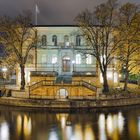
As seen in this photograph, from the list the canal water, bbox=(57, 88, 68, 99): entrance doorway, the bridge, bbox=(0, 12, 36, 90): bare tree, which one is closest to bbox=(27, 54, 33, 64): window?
bbox=(0, 12, 36, 90): bare tree

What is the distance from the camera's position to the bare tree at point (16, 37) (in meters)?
74.6

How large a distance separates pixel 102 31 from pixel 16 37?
16175 millimetres

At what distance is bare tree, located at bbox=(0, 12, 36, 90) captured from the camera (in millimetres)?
Answer: 74625

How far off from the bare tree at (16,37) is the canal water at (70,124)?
12988 mm

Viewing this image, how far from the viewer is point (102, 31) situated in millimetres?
71188

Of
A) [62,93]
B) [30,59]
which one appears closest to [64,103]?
[62,93]

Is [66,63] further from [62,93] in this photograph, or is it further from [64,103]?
[64,103]

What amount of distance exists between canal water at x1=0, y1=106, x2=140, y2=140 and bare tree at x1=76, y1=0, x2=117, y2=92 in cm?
1062

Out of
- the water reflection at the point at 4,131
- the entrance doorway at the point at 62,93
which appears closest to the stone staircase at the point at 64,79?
the entrance doorway at the point at 62,93

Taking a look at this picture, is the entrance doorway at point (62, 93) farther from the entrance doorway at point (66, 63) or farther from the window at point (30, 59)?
the window at point (30, 59)

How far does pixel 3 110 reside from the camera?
204 feet

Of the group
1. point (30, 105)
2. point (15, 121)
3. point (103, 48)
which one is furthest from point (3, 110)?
point (103, 48)

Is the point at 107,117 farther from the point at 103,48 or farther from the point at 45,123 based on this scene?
the point at 103,48

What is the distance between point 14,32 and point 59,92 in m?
15.7
